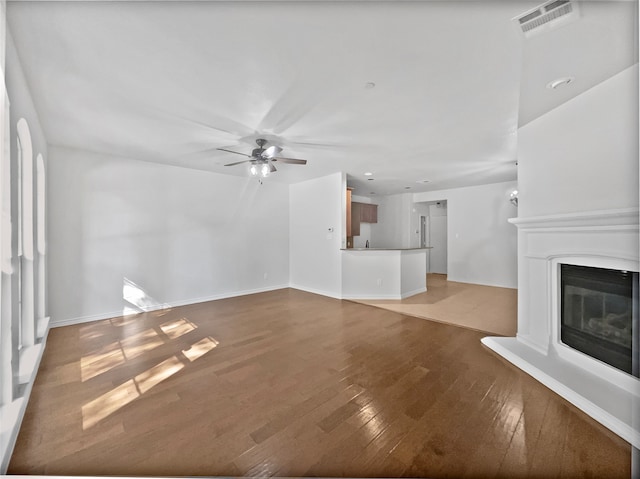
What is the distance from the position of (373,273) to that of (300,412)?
373cm

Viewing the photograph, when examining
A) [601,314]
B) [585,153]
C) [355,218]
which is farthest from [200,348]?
[355,218]

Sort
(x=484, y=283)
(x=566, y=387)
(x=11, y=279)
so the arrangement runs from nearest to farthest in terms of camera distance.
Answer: (x=11, y=279) → (x=566, y=387) → (x=484, y=283)

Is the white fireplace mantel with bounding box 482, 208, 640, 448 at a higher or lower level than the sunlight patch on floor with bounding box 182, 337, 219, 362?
higher

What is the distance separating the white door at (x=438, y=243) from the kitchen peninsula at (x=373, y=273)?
3.81m

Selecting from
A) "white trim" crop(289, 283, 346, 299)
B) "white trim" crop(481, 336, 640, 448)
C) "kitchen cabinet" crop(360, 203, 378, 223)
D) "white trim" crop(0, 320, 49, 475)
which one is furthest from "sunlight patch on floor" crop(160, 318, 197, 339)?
"kitchen cabinet" crop(360, 203, 378, 223)

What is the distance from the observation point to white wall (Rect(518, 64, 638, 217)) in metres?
1.99

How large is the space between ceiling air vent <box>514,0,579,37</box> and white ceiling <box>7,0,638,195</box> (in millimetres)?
52

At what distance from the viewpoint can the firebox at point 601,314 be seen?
6.82 feet

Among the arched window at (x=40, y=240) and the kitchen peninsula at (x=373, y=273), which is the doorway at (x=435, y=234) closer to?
the kitchen peninsula at (x=373, y=273)

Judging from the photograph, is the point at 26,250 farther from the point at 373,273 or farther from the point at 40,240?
the point at 373,273

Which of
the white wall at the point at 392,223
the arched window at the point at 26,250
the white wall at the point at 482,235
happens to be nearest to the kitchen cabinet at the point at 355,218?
the white wall at the point at 392,223

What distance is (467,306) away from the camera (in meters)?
4.69

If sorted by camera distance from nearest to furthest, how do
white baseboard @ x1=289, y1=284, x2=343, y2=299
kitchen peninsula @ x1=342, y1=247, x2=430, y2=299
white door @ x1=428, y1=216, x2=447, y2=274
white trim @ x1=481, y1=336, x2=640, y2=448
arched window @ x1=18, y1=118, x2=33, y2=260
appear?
1. white trim @ x1=481, y1=336, x2=640, y2=448
2. arched window @ x1=18, y1=118, x2=33, y2=260
3. kitchen peninsula @ x1=342, y1=247, x2=430, y2=299
4. white baseboard @ x1=289, y1=284, x2=343, y2=299
5. white door @ x1=428, y1=216, x2=447, y2=274

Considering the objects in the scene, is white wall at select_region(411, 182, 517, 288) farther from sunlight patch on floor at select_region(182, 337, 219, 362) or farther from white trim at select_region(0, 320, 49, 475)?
white trim at select_region(0, 320, 49, 475)
